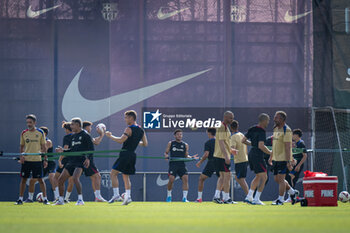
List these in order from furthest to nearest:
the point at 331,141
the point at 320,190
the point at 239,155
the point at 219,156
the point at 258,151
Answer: the point at 331,141 → the point at 239,155 → the point at 219,156 → the point at 258,151 → the point at 320,190

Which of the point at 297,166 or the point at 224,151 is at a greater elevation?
the point at 224,151

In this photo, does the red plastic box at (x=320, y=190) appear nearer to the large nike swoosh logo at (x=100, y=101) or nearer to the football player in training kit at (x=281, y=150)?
the football player in training kit at (x=281, y=150)

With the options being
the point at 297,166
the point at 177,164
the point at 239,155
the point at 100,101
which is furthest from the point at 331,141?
the point at 100,101

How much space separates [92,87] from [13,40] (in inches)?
89.6

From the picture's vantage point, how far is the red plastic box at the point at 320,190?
1015cm

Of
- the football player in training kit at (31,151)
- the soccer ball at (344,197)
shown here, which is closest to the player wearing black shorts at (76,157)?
the football player in training kit at (31,151)

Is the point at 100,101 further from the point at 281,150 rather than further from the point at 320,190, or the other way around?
the point at 320,190

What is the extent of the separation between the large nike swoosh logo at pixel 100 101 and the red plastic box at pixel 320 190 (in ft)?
25.7

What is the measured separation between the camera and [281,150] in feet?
37.2

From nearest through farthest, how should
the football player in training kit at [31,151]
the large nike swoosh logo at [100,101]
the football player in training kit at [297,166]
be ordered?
1. the football player in training kit at [31,151]
2. the football player in training kit at [297,166]
3. the large nike swoosh logo at [100,101]

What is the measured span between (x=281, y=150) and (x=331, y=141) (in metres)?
6.35

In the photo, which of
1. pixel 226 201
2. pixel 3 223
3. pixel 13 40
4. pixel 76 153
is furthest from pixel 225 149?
pixel 13 40

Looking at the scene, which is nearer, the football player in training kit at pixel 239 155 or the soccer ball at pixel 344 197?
the football player in training kit at pixel 239 155

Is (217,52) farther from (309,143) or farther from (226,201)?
(226,201)
